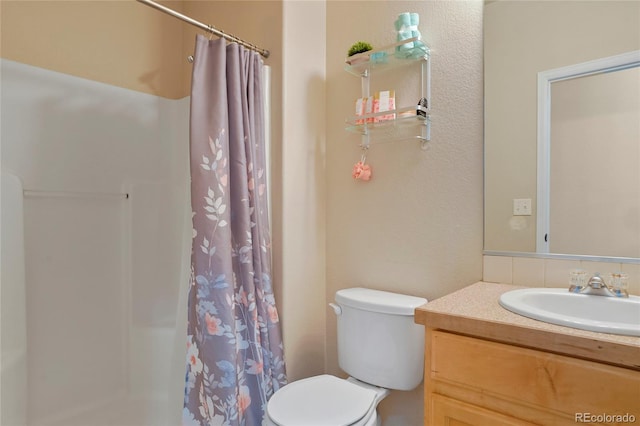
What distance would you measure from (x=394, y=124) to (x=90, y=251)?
157 cm

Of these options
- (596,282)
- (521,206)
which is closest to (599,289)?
(596,282)

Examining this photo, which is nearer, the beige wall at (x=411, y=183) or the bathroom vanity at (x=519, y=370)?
the bathroom vanity at (x=519, y=370)

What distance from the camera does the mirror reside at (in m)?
1.11

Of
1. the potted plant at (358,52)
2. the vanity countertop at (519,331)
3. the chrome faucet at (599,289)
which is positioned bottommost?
the vanity countertop at (519,331)

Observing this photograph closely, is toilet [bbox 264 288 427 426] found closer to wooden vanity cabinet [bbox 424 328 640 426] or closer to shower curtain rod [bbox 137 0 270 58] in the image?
wooden vanity cabinet [bbox 424 328 640 426]

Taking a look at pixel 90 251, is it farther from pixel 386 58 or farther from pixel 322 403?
pixel 386 58

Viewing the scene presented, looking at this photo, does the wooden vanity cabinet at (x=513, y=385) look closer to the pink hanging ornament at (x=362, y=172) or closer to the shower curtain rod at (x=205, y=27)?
the pink hanging ornament at (x=362, y=172)

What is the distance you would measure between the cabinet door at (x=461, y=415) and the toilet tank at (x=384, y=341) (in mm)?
355

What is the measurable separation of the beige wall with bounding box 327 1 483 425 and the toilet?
0.65 ft

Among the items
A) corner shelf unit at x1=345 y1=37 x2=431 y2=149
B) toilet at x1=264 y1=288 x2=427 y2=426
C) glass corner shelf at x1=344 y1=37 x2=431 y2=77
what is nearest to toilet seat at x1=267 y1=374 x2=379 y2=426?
toilet at x1=264 y1=288 x2=427 y2=426

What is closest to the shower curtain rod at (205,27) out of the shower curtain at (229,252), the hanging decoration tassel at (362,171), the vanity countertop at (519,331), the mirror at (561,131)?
the shower curtain at (229,252)

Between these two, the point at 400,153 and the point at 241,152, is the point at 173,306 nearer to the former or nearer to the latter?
the point at 241,152

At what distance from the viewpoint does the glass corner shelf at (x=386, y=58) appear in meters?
1.46

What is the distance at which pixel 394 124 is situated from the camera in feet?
5.09
